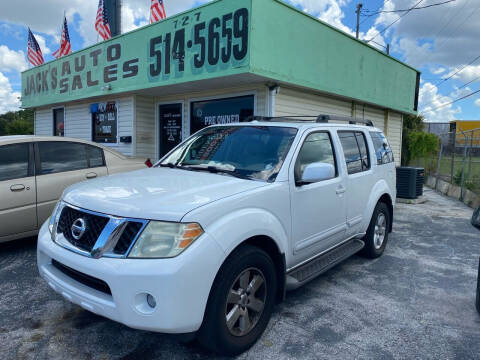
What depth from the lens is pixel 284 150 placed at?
3512 mm

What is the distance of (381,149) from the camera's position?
5.51 metres

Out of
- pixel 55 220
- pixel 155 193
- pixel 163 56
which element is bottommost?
pixel 55 220

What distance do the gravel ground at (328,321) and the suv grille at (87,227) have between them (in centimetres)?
87

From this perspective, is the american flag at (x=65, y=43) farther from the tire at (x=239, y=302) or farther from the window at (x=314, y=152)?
the tire at (x=239, y=302)

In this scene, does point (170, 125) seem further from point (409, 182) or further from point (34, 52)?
point (34, 52)

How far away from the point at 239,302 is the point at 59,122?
13.3 meters

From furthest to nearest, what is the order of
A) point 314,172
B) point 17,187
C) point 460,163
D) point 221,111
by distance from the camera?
point 460,163, point 221,111, point 17,187, point 314,172

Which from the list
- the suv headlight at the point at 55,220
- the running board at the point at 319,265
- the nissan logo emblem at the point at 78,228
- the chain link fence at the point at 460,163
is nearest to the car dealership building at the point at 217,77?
the chain link fence at the point at 460,163

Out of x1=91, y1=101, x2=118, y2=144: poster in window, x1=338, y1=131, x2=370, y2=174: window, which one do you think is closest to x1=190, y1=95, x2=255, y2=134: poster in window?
x1=91, y1=101, x2=118, y2=144: poster in window

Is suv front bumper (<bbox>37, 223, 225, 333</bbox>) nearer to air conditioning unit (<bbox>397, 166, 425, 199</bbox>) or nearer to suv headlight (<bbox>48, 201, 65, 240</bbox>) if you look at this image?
suv headlight (<bbox>48, 201, 65, 240</bbox>)

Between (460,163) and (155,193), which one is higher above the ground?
(155,193)

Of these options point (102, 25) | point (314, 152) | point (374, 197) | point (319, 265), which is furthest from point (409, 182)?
point (102, 25)

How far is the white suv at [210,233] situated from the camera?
2.35 m

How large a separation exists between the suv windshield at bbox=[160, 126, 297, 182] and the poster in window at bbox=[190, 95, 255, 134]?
13.7 feet
